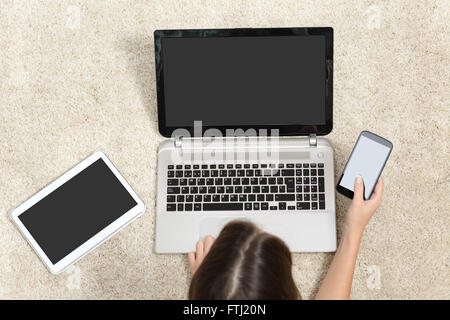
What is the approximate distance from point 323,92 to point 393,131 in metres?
0.16

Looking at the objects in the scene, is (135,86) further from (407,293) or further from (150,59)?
(407,293)

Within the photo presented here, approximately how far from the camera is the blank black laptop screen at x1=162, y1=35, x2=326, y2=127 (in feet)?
3.24

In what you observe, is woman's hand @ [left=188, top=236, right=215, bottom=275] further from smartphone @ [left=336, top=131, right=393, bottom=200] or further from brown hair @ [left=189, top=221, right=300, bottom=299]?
smartphone @ [left=336, top=131, right=393, bottom=200]

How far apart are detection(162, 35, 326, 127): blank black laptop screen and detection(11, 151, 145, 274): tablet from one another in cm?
17

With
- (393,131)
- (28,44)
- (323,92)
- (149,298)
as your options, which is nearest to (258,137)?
(323,92)

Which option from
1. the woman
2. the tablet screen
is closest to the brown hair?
the woman

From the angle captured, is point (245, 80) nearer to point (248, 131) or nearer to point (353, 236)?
point (248, 131)

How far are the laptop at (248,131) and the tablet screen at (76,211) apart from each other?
9 cm

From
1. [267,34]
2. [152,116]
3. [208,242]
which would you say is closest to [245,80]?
[267,34]

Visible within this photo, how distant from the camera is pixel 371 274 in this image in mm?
990

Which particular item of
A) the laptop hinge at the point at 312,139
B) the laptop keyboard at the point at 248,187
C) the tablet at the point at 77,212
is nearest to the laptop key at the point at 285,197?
the laptop keyboard at the point at 248,187

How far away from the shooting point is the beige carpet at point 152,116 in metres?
1.00

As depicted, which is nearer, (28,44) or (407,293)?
(407,293)

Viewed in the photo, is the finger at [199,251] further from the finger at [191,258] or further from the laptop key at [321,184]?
the laptop key at [321,184]
